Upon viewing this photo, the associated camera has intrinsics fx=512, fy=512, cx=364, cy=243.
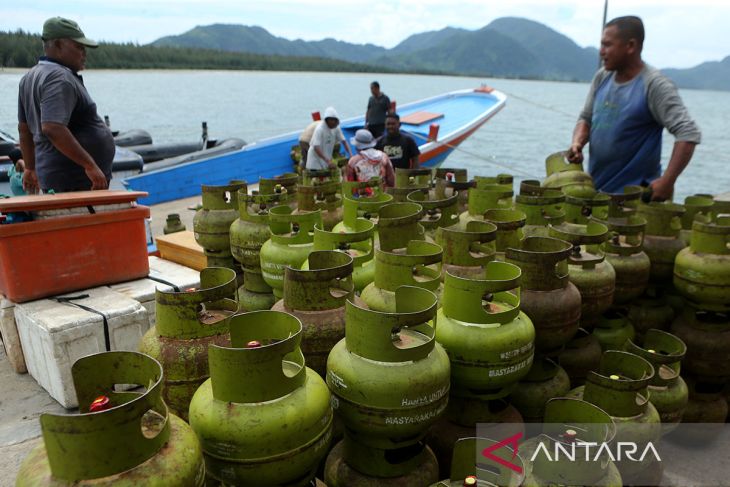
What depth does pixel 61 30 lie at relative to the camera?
11.6ft

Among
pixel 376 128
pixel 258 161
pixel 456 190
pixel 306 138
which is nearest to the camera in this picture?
pixel 456 190

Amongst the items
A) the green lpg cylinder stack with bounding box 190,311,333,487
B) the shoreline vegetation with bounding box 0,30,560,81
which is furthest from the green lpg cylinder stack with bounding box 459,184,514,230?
the shoreline vegetation with bounding box 0,30,560,81

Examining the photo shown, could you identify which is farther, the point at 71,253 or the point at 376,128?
the point at 376,128

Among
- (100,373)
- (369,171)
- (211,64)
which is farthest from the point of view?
(211,64)

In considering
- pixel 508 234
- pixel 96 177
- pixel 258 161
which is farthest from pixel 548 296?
pixel 258 161

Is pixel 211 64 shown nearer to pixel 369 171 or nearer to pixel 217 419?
pixel 369 171

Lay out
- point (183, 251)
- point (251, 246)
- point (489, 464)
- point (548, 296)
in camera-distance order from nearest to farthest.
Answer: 1. point (489, 464)
2. point (548, 296)
3. point (251, 246)
4. point (183, 251)

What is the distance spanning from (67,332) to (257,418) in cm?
168

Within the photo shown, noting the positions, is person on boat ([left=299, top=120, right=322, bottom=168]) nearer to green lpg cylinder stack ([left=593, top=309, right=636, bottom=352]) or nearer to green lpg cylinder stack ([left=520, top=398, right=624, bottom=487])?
green lpg cylinder stack ([left=593, top=309, right=636, bottom=352])

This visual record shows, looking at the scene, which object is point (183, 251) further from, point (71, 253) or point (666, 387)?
point (666, 387)

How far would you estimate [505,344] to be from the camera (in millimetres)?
2227

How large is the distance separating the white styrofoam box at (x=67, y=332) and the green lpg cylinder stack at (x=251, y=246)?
2.32ft

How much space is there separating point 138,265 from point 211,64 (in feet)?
247

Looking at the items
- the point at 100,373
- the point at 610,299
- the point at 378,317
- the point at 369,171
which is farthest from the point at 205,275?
the point at 369,171
